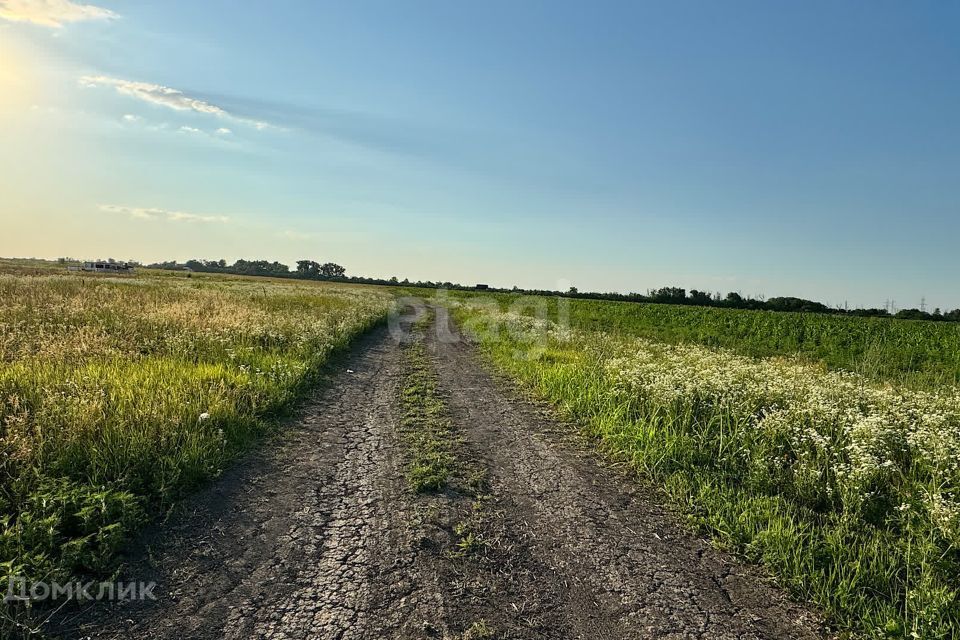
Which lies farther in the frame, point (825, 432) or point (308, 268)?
point (308, 268)

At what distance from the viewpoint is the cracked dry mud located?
3.16 metres

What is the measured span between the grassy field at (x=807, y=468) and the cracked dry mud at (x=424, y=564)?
1.48ft

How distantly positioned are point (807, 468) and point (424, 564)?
4474 mm

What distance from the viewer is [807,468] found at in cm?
532

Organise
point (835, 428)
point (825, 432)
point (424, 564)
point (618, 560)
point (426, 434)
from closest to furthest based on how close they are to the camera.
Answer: point (424, 564) → point (618, 560) → point (825, 432) → point (835, 428) → point (426, 434)

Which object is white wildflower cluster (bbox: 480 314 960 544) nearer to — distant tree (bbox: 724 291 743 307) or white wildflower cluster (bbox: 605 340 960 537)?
white wildflower cluster (bbox: 605 340 960 537)

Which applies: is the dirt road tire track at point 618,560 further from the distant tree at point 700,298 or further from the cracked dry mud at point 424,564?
the distant tree at point 700,298

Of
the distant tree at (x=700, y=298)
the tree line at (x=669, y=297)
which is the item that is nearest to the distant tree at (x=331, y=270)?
the tree line at (x=669, y=297)

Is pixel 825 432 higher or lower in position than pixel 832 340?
lower

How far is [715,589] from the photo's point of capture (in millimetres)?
3707

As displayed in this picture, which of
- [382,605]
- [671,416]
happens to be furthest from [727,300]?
[382,605]

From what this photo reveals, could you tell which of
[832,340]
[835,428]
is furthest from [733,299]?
[835,428]

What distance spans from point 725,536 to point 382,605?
10.6 feet

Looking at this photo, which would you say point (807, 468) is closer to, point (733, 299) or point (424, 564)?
point (424, 564)
